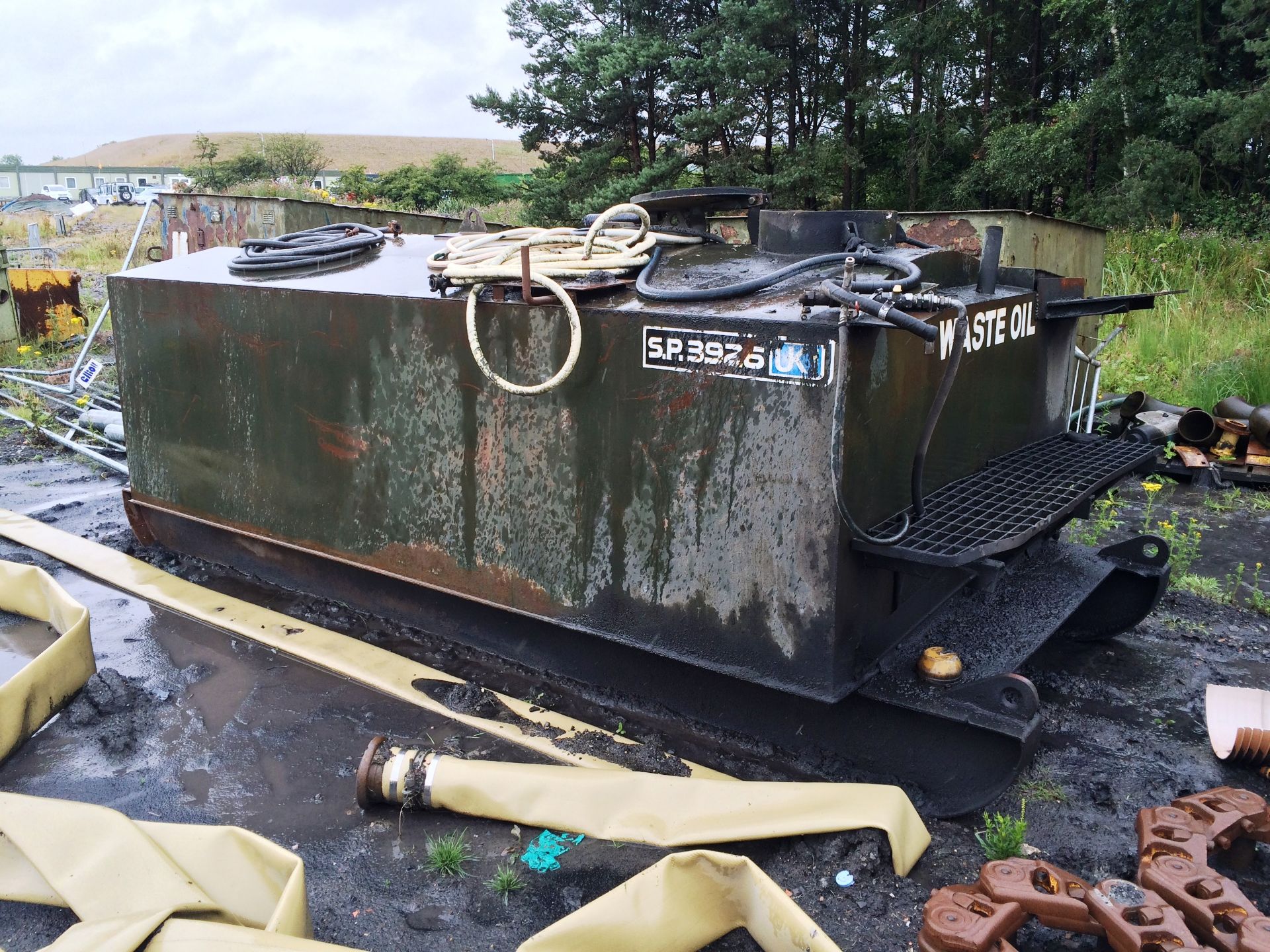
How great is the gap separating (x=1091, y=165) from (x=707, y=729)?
18.2 meters

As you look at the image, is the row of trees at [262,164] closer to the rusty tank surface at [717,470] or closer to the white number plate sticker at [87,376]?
the white number plate sticker at [87,376]

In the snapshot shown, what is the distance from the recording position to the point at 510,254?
3447mm

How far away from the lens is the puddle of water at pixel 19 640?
415 centimetres

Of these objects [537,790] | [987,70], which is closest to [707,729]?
[537,790]

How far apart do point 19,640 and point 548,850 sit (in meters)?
2.97

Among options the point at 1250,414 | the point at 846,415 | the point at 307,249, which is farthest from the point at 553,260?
the point at 1250,414

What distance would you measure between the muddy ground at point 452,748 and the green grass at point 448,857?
0.09 feet

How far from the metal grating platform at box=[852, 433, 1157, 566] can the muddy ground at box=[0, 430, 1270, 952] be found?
0.85 metres

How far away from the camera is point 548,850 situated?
2871 mm

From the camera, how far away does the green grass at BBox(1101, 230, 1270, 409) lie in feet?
25.9

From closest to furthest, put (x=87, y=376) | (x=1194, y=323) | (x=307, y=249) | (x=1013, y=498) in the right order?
(x=1013, y=498), (x=307, y=249), (x=87, y=376), (x=1194, y=323)

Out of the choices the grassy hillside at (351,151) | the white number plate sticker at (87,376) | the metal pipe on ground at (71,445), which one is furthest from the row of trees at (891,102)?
the grassy hillside at (351,151)

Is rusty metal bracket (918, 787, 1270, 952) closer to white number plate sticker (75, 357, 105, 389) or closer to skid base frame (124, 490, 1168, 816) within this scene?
skid base frame (124, 490, 1168, 816)

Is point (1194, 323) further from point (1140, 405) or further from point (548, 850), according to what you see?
point (548, 850)
